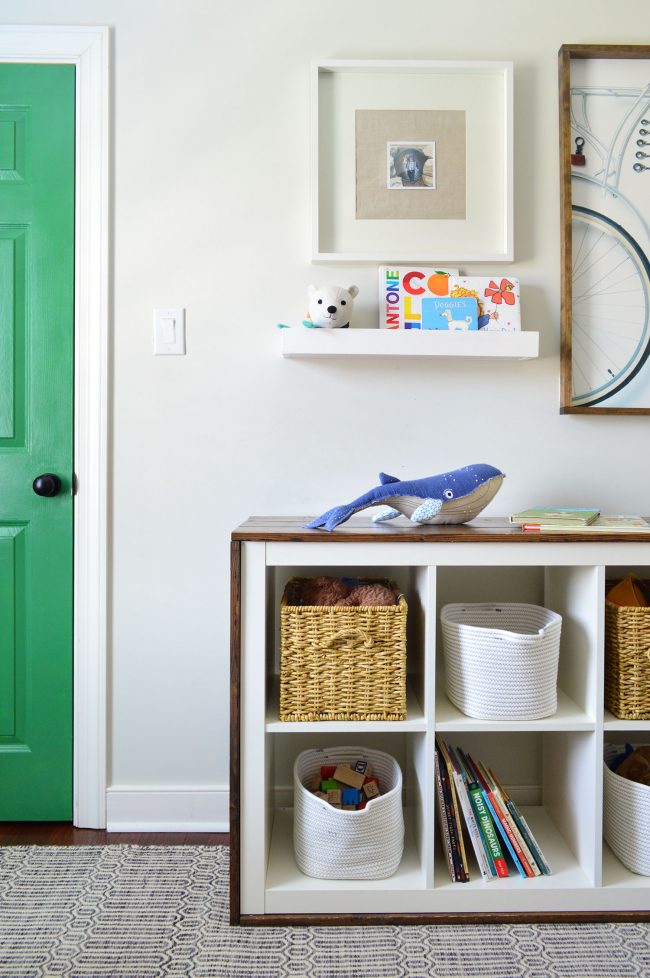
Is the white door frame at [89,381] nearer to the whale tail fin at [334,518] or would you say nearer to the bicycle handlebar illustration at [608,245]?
the whale tail fin at [334,518]

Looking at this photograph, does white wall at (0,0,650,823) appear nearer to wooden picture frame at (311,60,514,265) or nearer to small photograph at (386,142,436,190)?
wooden picture frame at (311,60,514,265)

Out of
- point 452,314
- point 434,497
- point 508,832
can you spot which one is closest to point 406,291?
point 452,314

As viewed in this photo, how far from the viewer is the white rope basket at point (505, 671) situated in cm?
145

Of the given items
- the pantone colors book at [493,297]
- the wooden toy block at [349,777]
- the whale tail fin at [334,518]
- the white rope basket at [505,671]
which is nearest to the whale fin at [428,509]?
the whale tail fin at [334,518]

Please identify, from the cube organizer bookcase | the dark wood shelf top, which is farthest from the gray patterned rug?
the dark wood shelf top

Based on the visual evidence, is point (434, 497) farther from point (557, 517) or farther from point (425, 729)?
point (425, 729)

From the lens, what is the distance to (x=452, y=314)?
5.62 feet

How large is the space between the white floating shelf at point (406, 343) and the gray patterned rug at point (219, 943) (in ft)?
4.07

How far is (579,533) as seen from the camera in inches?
57.1

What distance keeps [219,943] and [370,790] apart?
1.43ft

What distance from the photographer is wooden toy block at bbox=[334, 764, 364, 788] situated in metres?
1.61

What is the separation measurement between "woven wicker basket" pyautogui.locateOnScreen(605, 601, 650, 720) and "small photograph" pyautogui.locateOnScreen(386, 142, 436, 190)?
44.6 inches

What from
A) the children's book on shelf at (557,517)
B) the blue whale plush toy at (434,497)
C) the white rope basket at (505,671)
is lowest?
the white rope basket at (505,671)

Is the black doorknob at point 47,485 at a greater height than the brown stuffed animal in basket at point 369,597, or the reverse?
the black doorknob at point 47,485
